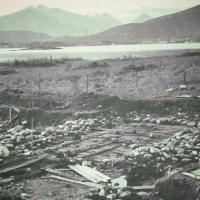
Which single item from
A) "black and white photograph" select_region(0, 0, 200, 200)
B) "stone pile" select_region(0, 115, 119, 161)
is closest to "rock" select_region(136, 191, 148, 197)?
"black and white photograph" select_region(0, 0, 200, 200)

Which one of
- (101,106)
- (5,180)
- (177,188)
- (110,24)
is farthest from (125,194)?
(110,24)

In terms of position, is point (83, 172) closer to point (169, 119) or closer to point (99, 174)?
point (99, 174)

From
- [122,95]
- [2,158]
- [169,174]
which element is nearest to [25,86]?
[122,95]

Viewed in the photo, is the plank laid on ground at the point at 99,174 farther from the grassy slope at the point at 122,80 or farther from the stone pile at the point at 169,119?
the grassy slope at the point at 122,80

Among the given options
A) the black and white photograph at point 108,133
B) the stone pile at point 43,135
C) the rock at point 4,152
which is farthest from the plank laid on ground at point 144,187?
the rock at point 4,152

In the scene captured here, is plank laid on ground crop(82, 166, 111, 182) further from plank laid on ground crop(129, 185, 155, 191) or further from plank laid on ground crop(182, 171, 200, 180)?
plank laid on ground crop(182, 171, 200, 180)

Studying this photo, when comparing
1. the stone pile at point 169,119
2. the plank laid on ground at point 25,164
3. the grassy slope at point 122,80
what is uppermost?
the grassy slope at point 122,80

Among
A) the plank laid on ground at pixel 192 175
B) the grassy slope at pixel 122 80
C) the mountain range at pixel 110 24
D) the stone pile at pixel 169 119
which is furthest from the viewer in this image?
the grassy slope at pixel 122 80

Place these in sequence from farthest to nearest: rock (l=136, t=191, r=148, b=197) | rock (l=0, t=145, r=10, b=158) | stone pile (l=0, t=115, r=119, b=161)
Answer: stone pile (l=0, t=115, r=119, b=161) → rock (l=0, t=145, r=10, b=158) → rock (l=136, t=191, r=148, b=197)
